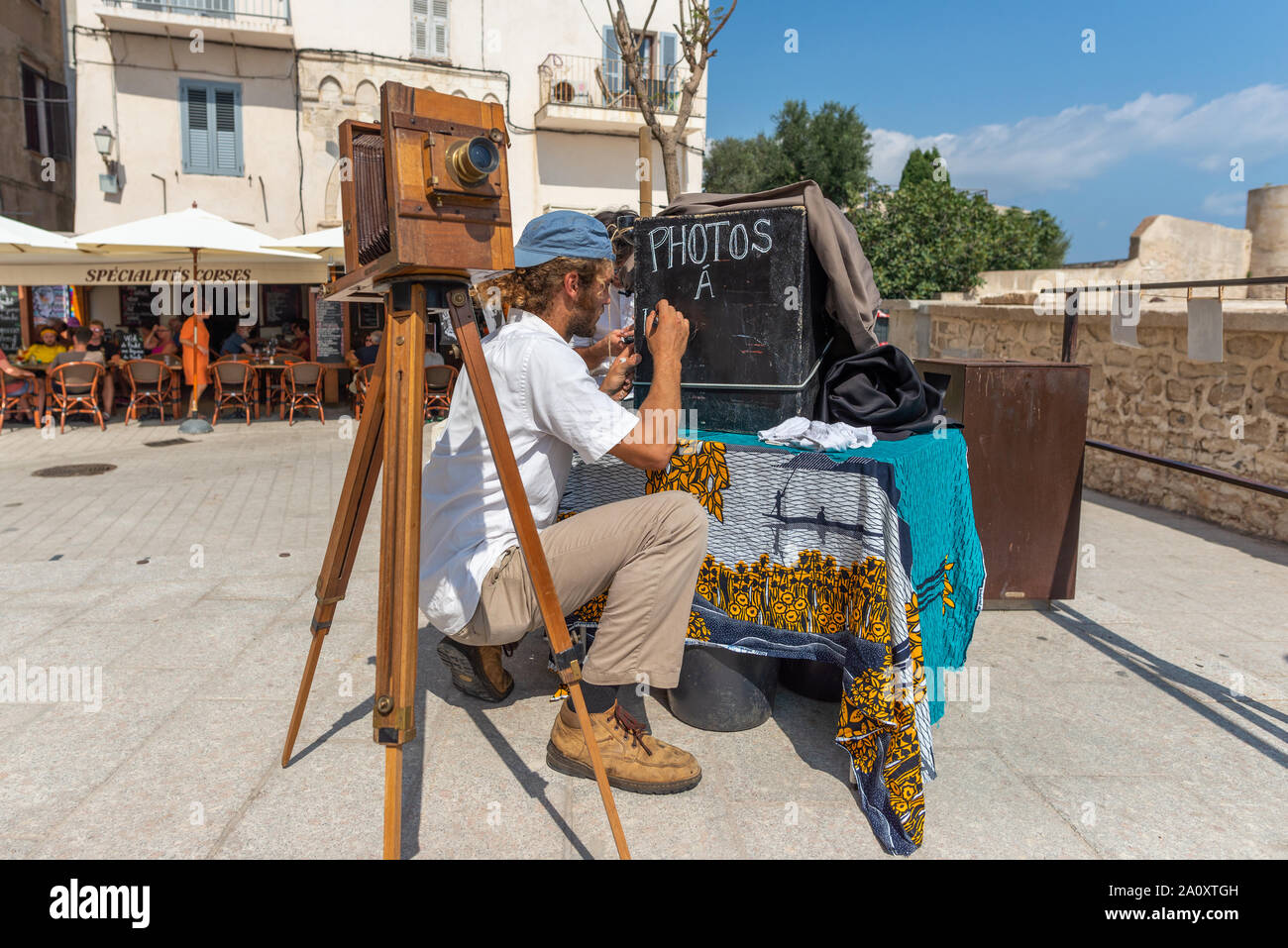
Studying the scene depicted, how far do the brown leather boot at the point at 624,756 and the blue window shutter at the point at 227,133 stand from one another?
1614 centimetres

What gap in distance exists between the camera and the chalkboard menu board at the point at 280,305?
50.9 ft

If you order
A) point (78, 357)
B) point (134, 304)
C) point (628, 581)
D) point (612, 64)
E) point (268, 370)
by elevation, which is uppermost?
point (612, 64)

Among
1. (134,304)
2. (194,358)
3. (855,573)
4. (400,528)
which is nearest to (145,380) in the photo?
(194,358)

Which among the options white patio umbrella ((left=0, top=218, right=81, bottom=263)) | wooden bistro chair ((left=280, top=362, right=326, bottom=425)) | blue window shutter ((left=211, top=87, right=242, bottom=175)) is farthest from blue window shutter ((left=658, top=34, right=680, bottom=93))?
white patio umbrella ((left=0, top=218, right=81, bottom=263))

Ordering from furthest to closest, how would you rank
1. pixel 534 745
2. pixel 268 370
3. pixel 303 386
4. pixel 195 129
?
pixel 195 129, pixel 268 370, pixel 303 386, pixel 534 745

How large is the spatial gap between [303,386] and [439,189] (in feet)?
35.6

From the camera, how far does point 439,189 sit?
1931mm

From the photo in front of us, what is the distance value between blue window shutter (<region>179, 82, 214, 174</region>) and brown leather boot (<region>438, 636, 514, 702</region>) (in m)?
15.6

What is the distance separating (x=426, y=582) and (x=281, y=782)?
2.38 ft

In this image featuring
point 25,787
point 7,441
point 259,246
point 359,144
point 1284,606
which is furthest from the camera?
point 259,246

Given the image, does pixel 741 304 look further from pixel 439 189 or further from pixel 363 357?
pixel 363 357

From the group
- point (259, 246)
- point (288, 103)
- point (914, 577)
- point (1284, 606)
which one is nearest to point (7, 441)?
point (259, 246)
